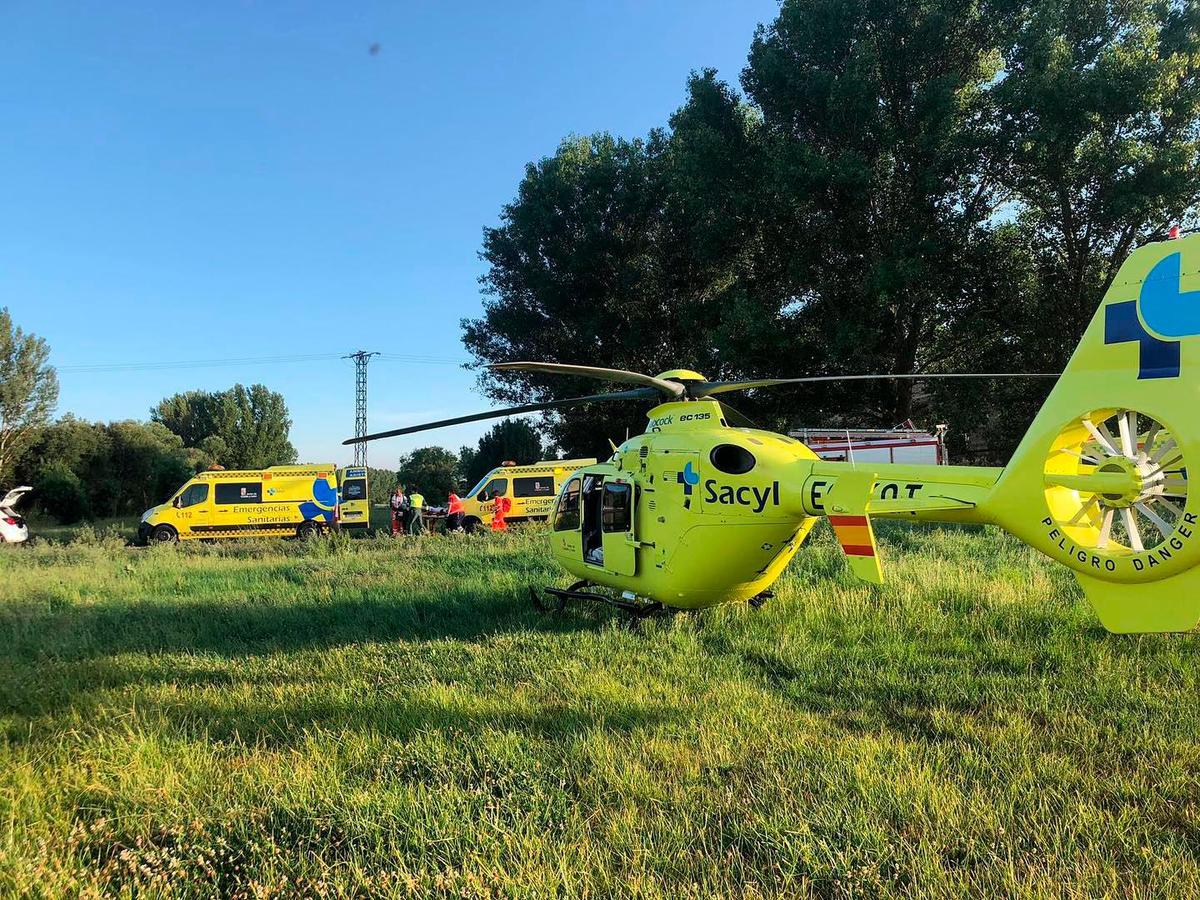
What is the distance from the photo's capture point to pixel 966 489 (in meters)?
5.60

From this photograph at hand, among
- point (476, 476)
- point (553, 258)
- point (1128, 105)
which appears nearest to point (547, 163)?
point (553, 258)

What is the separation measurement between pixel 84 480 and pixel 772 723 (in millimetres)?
50725

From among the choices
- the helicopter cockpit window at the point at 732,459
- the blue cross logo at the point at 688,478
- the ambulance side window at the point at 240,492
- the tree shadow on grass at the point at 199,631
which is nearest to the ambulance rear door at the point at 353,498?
the ambulance side window at the point at 240,492

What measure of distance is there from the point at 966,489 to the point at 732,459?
8.19 feet

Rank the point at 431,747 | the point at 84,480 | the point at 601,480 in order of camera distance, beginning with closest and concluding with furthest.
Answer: the point at 431,747
the point at 601,480
the point at 84,480

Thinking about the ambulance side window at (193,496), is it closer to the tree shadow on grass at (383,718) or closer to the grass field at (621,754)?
the grass field at (621,754)

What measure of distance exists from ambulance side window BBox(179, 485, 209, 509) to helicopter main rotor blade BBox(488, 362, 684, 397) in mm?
20373

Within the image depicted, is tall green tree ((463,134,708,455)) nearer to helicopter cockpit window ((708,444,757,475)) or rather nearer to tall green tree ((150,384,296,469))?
helicopter cockpit window ((708,444,757,475))

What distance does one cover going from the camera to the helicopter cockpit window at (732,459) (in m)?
7.39

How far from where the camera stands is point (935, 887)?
3348 millimetres

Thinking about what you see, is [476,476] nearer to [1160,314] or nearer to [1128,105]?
[1128,105]

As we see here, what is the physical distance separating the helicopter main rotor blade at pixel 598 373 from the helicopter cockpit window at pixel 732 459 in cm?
102

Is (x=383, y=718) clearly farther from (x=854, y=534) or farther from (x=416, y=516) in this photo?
(x=416, y=516)

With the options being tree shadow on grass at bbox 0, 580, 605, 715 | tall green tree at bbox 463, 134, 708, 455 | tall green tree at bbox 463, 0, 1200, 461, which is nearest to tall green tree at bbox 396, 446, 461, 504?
tall green tree at bbox 463, 134, 708, 455
